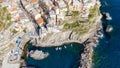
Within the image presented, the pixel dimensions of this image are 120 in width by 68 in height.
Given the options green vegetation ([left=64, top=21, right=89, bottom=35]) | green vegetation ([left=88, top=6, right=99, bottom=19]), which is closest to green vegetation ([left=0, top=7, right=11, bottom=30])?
green vegetation ([left=64, top=21, right=89, bottom=35])

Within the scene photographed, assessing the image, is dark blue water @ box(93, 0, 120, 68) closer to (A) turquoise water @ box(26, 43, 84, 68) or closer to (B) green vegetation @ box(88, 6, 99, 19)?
(B) green vegetation @ box(88, 6, 99, 19)

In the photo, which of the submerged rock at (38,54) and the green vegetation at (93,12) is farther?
the green vegetation at (93,12)

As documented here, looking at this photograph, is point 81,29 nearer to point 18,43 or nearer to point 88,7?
point 88,7

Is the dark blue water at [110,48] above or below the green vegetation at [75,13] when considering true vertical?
below

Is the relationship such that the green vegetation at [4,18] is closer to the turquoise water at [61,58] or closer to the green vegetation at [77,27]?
the turquoise water at [61,58]

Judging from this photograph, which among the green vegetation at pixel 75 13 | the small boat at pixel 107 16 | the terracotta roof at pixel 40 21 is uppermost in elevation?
the green vegetation at pixel 75 13

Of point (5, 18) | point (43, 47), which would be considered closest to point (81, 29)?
point (43, 47)

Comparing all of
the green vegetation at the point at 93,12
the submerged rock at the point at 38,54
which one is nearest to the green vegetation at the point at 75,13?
the green vegetation at the point at 93,12
